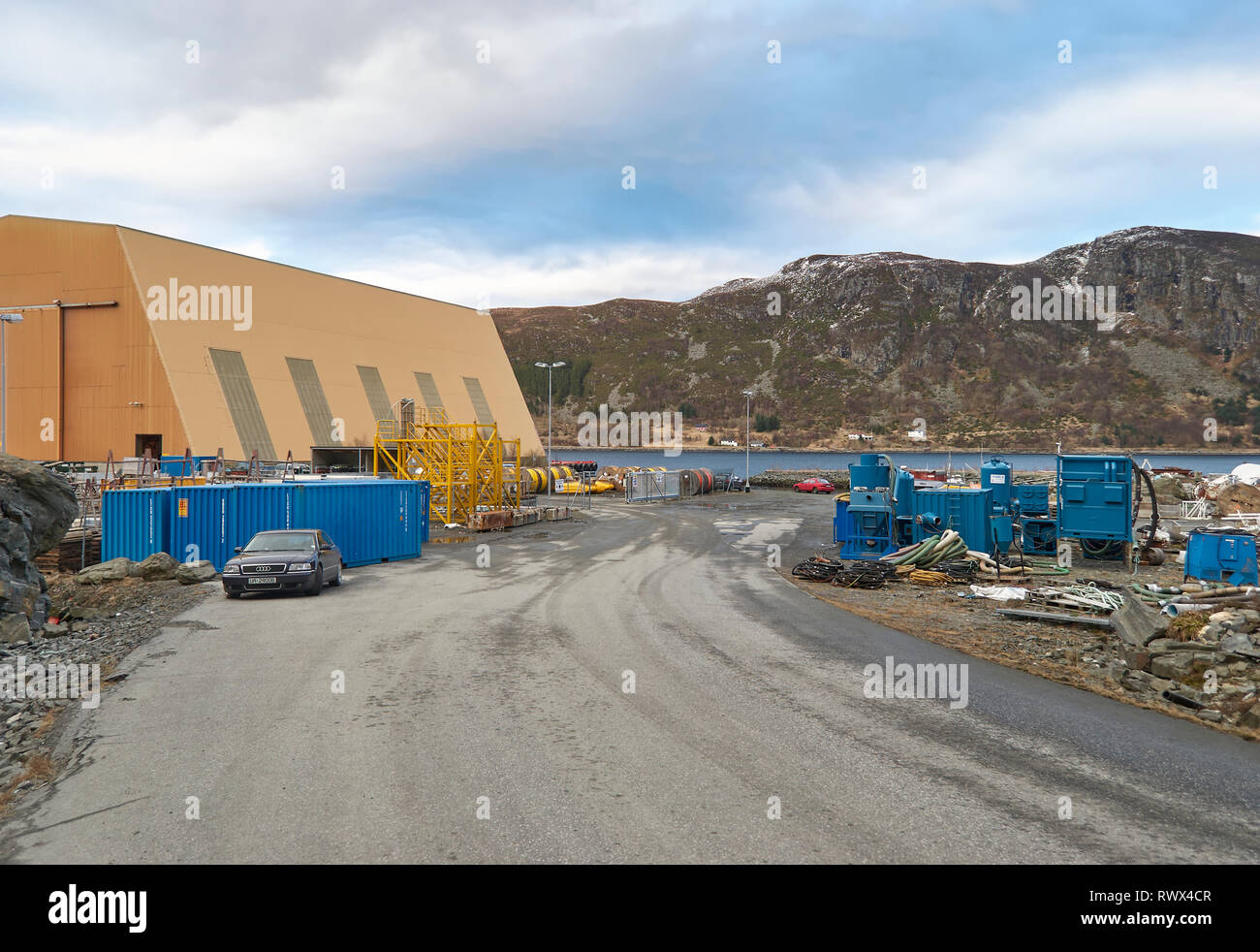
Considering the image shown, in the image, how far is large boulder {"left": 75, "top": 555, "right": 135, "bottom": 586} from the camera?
59.5 ft

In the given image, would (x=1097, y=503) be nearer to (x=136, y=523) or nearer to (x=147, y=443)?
(x=136, y=523)

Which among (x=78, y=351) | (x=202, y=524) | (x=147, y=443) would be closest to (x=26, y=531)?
(x=202, y=524)

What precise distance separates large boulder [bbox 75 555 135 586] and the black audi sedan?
362 cm

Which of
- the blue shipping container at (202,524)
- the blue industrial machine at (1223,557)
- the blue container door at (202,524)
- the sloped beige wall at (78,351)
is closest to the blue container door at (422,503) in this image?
the blue shipping container at (202,524)

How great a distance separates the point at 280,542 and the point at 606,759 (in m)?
13.1

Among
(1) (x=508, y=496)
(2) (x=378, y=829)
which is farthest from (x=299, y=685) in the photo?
(1) (x=508, y=496)

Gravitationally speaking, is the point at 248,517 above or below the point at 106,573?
above

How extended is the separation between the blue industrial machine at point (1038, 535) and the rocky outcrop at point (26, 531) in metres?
25.6

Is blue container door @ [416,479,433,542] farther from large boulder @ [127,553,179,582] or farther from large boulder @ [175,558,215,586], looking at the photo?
large boulder @ [127,553,179,582]

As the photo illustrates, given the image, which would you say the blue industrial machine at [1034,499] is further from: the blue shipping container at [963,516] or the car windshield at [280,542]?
the car windshield at [280,542]

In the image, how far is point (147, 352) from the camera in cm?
4041

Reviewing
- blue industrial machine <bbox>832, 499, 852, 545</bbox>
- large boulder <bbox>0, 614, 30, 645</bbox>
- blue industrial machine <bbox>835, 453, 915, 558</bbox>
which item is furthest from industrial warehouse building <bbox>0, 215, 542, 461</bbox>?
blue industrial machine <bbox>835, 453, 915, 558</bbox>
